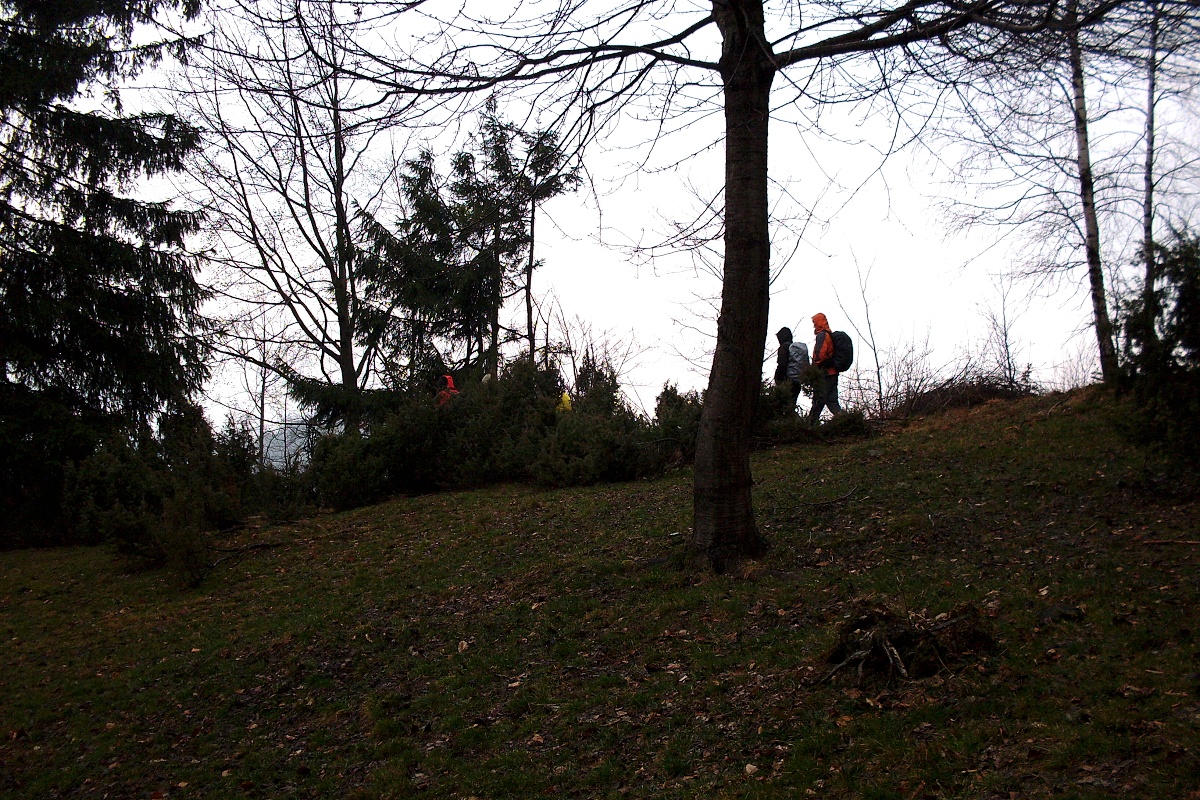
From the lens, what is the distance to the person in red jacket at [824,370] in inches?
513

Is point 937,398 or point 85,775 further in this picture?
point 937,398

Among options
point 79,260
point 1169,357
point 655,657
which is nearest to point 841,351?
point 1169,357

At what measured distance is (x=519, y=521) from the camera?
10.1 m

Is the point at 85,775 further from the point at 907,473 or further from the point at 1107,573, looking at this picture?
the point at 907,473

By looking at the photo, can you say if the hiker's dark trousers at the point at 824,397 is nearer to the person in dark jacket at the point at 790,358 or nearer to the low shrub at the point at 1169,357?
the person in dark jacket at the point at 790,358

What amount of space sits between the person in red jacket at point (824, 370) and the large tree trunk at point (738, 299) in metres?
6.61

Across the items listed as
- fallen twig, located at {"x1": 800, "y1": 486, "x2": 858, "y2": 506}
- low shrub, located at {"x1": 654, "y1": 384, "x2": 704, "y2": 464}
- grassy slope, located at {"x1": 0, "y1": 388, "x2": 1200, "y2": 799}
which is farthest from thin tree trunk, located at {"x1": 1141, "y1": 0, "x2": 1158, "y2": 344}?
low shrub, located at {"x1": 654, "y1": 384, "x2": 704, "y2": 464}

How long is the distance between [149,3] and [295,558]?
1037 centimetres

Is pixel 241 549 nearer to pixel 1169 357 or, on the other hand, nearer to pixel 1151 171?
pixel 1169 357

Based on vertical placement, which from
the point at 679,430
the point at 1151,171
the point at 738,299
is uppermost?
the point at 1151,171

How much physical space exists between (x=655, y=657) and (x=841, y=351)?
28.3ft

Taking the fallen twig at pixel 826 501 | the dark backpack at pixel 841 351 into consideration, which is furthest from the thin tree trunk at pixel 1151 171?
the dark backpack at pixel 841 351

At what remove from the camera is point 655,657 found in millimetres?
5633

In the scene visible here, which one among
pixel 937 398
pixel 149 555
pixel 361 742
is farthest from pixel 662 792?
pixel 937 398
